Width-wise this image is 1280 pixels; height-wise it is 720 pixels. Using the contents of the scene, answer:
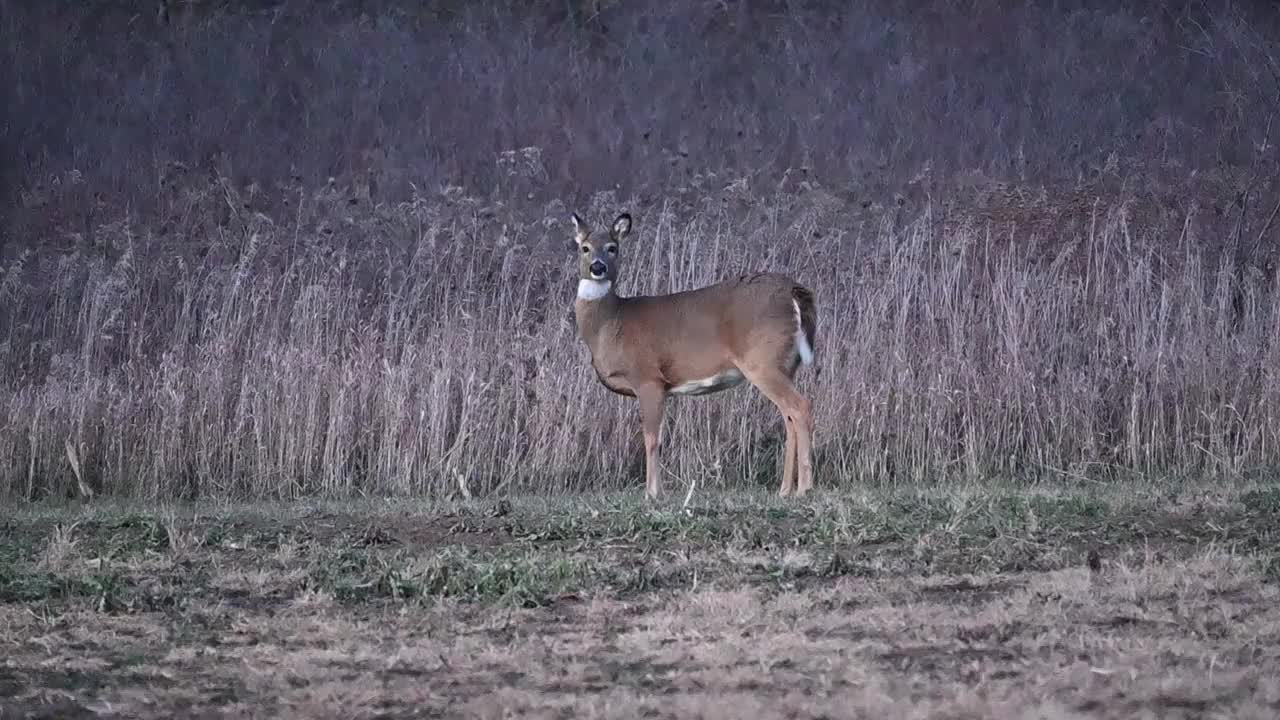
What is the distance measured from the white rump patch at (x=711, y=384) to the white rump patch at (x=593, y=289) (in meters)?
0.83

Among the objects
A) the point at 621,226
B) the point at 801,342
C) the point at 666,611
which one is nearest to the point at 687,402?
the point at 621,226

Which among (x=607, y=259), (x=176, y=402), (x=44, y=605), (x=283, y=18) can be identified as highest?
(x=283, y=18)

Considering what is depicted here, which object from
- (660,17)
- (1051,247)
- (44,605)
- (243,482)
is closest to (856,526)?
(44,605)

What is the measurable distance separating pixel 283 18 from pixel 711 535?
1735 cm

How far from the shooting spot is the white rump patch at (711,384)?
10.5m

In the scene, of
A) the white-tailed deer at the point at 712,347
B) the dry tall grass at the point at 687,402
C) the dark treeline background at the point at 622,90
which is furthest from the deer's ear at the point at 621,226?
the dark treeline background at the point at 622,90

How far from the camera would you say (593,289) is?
438 inches

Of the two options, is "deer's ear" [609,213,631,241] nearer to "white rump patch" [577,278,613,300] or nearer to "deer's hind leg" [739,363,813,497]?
"white rump patch" [577,278,613,300]

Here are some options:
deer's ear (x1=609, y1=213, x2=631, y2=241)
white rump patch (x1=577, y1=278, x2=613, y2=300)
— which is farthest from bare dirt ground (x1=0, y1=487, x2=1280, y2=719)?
deer's ear (x1=609, y1=213, x2=631, y2=241)

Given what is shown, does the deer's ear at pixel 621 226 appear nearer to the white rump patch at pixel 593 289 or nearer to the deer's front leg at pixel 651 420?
the white rump patch at pixel 593 289

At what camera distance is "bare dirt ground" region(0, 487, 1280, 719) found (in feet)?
16.5

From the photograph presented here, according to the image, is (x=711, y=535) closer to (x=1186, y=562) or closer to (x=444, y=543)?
(x=444, y=543)

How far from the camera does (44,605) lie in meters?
6.53

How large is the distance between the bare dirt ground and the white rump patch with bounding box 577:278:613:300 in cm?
254
